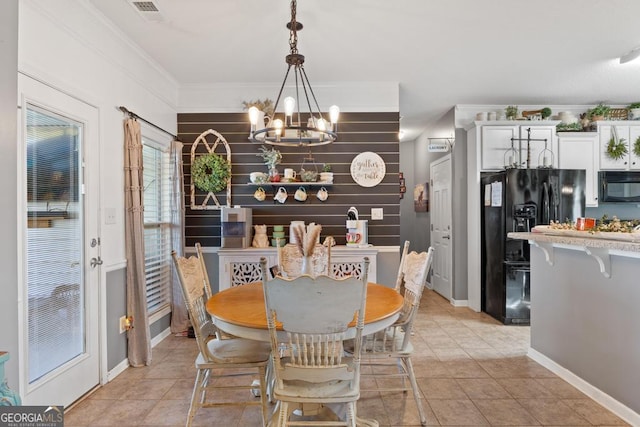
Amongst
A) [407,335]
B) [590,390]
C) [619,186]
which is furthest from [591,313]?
[619,186]

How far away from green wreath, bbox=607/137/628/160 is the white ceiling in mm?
583

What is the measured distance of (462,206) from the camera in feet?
16.5

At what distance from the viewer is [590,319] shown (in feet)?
8.30

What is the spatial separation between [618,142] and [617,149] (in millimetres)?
122

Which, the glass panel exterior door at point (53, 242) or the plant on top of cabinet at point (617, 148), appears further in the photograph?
the plant on top of cabinet at point (617, 148)

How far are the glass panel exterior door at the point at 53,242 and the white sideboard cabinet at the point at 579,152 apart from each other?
533cm

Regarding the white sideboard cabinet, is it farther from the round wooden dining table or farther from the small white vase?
the small white vase

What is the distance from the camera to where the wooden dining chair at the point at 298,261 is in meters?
2.47

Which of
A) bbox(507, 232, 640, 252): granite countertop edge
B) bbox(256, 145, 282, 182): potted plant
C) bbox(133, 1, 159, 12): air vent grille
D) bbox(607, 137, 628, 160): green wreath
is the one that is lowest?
bbox(507, 232, 640, 252): granite countertop edge

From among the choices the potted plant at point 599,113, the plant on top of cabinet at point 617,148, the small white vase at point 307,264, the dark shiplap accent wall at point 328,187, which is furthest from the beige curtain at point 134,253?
the plant on top of cabinet at point 617,148

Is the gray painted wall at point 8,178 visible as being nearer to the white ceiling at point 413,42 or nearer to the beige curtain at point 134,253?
the white ceiling at point 413,42

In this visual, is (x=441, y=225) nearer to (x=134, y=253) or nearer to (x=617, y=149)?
(x=617, y=149)

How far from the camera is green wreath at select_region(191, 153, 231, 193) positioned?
4.15m

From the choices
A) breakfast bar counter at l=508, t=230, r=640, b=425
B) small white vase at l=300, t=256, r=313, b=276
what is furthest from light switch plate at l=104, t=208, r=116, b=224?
breakfast bar counter at l=508, t=230, r=640, b=425
